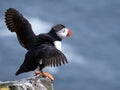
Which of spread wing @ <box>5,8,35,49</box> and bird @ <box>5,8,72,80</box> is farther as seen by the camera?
spread wing @ <box>5,8,35,49</box>

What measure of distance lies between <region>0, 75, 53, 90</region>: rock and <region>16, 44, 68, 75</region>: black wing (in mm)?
259

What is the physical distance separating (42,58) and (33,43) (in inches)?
25.6

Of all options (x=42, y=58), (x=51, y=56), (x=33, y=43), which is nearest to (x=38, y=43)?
(x=33, y=43)

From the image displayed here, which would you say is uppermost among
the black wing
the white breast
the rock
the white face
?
the white face

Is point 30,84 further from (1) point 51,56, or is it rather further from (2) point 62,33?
(2) point 62,33

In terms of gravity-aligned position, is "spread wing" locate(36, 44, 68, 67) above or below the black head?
below

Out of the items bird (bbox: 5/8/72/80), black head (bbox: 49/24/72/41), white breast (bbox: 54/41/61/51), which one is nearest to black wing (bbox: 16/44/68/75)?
bird (bbox: 5/8/72/80)

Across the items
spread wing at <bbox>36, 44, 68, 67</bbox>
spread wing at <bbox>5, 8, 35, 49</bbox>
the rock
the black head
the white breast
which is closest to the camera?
the rock

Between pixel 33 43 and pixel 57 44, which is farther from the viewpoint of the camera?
pixel 33 43

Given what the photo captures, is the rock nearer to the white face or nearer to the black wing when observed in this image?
the black wing

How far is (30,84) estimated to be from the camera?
738cm

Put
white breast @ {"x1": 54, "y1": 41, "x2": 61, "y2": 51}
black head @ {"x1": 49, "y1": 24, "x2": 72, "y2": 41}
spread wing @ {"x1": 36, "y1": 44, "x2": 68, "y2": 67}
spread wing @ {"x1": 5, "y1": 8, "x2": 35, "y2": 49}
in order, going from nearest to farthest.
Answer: spread wing @ {"x1": 36, "y1": 44, "x2": 68, "y2": 67} → white breast @ {"x1": 54, "y1": 41, "x2": 61, "y2": 51} → black head @ {"x1": 49, "y1": 24, "x2": 72, "y2": 41} → spread wing @ {"x1": 5, "y1": 8, "x2": 35, "y2": 49}

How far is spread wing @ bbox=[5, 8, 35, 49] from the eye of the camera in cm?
850

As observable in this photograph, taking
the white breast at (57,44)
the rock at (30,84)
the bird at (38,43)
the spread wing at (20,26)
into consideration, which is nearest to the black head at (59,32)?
the bird at (38,43)
